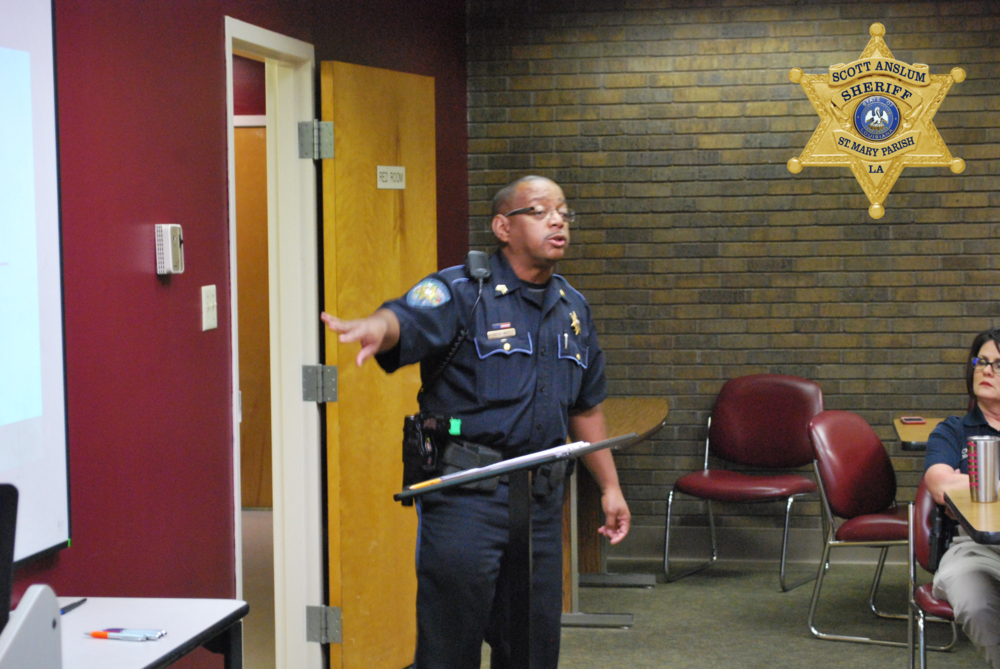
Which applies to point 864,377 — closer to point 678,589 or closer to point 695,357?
point 695,357

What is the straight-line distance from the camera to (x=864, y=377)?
17.8ft

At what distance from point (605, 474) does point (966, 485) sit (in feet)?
3.61

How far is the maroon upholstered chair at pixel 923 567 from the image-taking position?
334cm

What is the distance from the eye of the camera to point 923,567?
3453mm

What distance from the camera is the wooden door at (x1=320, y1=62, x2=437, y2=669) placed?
372 centimetres

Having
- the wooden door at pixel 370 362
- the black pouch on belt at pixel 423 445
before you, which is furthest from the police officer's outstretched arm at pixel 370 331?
the wooden door at pixel 370 362

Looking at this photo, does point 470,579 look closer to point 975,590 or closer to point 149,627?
point 149,627

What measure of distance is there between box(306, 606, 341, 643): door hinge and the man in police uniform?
127 cm

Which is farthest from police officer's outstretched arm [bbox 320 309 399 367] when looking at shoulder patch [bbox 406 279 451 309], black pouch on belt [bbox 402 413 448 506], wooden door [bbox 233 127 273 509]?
wooden door [bbox 233 127 273 509]

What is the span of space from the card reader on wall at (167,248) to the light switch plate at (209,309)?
8.5 inches

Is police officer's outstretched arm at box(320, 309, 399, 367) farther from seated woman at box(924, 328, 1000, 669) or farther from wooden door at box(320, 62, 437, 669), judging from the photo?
seated woman at box(924, 328, 1000, 669)

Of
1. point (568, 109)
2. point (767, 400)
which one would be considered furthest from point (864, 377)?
point (568, 109)

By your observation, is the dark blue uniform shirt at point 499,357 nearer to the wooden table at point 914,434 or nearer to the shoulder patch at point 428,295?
the shoulder patch at point 428,295

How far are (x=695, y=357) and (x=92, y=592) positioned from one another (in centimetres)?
368
